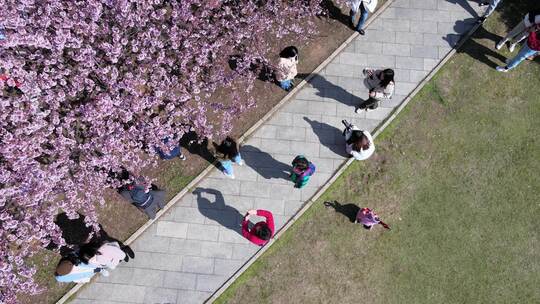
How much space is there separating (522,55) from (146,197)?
11.5 meters

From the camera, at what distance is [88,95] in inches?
435

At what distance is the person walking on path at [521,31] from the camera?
12.5 metres

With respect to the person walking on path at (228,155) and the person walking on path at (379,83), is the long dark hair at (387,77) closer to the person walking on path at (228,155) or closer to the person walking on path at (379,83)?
the person walking on path at (379,83)

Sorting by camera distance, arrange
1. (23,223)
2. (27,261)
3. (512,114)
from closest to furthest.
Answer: (23,223) < (27,261) < (512,114)

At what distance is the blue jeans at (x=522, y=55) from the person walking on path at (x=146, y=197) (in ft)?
36.4

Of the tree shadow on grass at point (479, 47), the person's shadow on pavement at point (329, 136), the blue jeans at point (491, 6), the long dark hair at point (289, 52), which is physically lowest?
the person's shadow on pavement at point (329, 136)

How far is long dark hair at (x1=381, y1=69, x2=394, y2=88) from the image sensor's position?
11.4 meters

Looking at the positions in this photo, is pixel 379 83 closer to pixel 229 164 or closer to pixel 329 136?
pixel 329 136

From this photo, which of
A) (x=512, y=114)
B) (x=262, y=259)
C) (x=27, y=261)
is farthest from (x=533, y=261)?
(x=27, y=261)

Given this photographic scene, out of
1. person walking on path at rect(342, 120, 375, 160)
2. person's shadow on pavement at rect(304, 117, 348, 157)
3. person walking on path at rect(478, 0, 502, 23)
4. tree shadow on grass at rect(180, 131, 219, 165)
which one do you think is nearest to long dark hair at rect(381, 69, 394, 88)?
person walking on path at rect(342, 120, 375, 160)

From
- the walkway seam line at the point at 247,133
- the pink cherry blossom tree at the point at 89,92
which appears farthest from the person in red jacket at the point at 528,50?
the pink cherry blossom tree at the point at 89,92

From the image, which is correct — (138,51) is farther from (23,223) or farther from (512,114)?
(512,114)

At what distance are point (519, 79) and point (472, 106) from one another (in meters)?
1.80

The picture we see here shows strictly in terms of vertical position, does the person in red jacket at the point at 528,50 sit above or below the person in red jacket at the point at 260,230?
above
